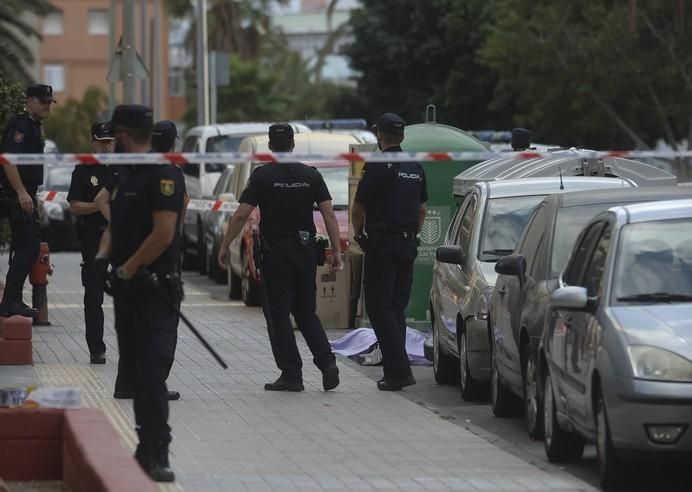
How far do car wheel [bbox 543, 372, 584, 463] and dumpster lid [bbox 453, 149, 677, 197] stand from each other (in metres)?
5.76

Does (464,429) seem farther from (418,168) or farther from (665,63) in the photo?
(665,63)

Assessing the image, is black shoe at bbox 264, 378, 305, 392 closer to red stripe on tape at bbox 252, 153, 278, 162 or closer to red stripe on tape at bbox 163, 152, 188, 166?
red stripe on tape at bbox 252, 153, 278, 162

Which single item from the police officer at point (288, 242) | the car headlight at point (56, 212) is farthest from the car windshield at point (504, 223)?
the car headlight at point (56, 212)

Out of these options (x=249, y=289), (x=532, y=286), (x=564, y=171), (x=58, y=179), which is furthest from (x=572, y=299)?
(x=58, y=179)

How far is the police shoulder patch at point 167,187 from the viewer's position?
325 inches

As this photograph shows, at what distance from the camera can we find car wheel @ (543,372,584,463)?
31.1 ft

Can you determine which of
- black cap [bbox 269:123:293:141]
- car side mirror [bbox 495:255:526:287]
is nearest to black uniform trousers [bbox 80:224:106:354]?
black cap [bbox 269:123:293:141]

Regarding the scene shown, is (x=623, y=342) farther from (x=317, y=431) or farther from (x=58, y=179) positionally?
(x=58, y=179)

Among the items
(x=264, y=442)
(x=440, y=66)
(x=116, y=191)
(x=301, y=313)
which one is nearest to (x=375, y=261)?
(x=301, y=313)

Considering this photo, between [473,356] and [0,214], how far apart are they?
4.15 m

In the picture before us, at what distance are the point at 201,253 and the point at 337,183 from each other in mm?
7504

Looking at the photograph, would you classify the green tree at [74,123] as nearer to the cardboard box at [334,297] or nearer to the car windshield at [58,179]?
the car windshield at [58,179]

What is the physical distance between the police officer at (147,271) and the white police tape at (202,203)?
11162 millimetres

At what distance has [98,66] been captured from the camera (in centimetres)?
9450
